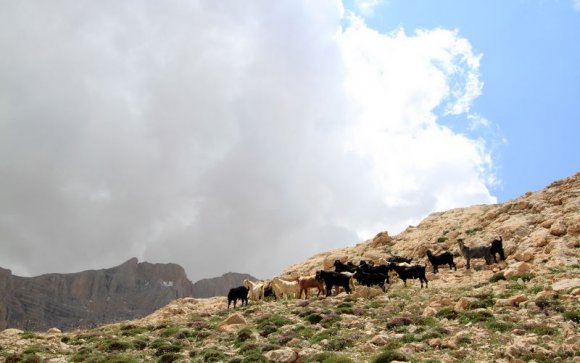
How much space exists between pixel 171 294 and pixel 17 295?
188 ft

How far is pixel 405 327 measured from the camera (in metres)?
19.4

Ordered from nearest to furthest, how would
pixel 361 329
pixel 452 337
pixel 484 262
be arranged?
pixel 452 337 → pixel 361 329 → pixel 484 262

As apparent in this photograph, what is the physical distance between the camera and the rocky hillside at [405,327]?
16.1 metres

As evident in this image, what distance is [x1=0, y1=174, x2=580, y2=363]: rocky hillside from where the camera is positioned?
16.1 metres

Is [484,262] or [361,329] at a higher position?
[484,262]

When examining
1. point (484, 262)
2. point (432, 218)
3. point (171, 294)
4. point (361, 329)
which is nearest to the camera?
point (361, 329)

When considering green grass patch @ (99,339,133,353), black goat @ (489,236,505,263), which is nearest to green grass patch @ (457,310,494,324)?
black goat @ (489,236,505,263)

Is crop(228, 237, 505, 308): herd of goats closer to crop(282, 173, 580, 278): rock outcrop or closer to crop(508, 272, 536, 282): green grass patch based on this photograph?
crop(282, 173, 580, 278): rock outcrop

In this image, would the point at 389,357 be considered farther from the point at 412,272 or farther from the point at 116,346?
the point at 412,272

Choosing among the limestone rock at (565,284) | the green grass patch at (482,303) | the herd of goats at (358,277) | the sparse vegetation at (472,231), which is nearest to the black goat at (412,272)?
the herd of goats at (358,277)

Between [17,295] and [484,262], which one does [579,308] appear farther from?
[17,295]

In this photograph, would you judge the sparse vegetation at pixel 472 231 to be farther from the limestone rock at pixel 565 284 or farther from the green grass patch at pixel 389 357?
the green grass patch at pixel 389 357

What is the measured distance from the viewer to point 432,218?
182 feet

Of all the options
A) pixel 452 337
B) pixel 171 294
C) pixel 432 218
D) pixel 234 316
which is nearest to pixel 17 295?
pixel 171 294
